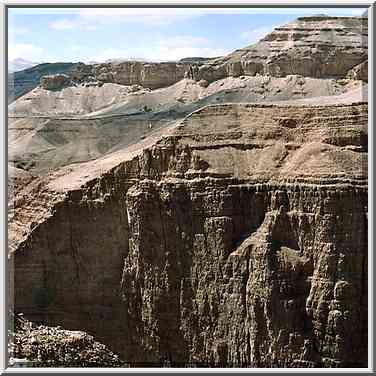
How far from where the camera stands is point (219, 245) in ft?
85.1

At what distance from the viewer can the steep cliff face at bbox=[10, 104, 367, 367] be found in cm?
2416

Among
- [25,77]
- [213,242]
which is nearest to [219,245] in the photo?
[213,242]

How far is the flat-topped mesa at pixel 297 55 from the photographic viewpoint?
55.2 metres

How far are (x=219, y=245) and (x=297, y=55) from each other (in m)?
37.4

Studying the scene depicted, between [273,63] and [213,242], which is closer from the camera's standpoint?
[213,242]

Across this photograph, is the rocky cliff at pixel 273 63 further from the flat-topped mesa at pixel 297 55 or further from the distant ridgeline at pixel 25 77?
the distant ridgeline at pixel 25 77

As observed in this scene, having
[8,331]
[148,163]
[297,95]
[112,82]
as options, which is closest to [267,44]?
[297,95]

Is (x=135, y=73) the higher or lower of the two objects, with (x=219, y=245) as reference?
higher

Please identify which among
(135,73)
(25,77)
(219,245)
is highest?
(135,73)

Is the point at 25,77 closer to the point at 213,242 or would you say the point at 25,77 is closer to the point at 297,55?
the point at 297,55

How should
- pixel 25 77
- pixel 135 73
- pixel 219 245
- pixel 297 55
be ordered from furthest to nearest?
pixel 135 73 → pixel 297 55 → pixel 25 77 → pixel 219 245

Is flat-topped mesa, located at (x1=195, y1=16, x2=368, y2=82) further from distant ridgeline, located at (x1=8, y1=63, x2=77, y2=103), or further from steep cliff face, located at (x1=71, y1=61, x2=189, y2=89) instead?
distant ridgeline, located at (x1=8, y1=63, x2=77, y2=103)

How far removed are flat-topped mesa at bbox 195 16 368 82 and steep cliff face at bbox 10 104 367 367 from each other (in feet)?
87.5

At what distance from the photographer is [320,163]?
2500cm
